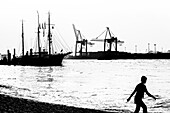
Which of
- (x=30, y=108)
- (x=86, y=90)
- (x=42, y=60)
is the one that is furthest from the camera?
(x=42, y=60)

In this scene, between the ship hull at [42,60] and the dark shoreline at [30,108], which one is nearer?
the dark shoreline at [30,108]

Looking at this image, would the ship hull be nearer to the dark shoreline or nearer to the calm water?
the calm water

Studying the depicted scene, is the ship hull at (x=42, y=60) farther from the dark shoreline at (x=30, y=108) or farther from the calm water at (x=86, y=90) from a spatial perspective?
the dark shoreline at (x=30, y=108)

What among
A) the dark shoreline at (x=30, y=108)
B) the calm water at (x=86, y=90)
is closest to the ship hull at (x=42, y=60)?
the calm water at (x=86, y=90)

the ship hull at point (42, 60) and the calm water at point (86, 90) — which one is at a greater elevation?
the ship hull at point (42, 60)

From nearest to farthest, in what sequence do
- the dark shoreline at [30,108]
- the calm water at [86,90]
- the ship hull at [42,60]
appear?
the dark shoreline at [30,108] < the calm water at [86,90] < the ship hull at [42,60]

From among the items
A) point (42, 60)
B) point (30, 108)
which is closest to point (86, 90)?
point (30, 108)

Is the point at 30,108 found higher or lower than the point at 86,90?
higher

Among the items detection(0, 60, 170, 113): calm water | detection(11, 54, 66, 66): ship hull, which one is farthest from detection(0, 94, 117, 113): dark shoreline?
detection(11, 54, 66, 66): ship hull

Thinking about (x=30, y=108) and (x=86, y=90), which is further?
(x=86, y=90)

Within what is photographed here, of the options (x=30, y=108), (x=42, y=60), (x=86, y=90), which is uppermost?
(x=42, y=60)

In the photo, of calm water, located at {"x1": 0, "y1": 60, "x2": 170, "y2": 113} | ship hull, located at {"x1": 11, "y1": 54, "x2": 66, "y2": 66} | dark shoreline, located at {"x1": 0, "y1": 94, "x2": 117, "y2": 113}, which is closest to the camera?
dark shoreline, located at {"x1": 0, "y1": 94, "x2": 117, "y2": 113}

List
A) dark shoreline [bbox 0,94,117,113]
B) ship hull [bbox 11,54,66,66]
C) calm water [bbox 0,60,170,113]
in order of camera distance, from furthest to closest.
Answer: ship hull [bbox 11,54,66,66] → calm water [bbox 0,60,170,113] → dark shoreline [bbox 0,94,117,113]

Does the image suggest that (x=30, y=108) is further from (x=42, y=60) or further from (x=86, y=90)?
(x=42, y=60)
